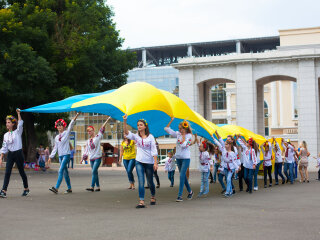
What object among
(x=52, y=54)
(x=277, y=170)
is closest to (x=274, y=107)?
(x=52, y=54)

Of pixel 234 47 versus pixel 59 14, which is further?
pixel 234 47

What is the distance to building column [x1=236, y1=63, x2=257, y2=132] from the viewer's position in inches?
1655

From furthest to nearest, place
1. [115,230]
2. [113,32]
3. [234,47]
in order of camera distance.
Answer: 1. [234,47]
2. [113,32]
3. [115,230]

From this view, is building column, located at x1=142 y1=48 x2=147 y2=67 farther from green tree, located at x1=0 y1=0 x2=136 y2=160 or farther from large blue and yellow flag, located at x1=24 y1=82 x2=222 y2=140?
large blue and yellow flag, located at x1=24 y1=82 x2=222 y2=140

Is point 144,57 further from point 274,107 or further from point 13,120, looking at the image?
point 13,120

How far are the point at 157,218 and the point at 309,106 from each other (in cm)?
3298

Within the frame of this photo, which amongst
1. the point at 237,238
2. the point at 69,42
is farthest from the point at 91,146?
the point at 69,42

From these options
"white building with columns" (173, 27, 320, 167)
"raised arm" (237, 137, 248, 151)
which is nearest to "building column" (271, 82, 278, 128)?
"white building with columns" (173, 27, 320, 167)

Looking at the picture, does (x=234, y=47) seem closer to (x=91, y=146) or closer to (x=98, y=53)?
(x=98, y=53)

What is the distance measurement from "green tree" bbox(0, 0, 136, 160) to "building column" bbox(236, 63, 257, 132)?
10980 mm

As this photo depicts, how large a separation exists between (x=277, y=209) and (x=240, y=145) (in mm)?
6507

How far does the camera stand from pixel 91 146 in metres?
15.9

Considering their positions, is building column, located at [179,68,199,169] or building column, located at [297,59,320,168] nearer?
building column, located at [297,59,320,168]

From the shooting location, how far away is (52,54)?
30812 millimetres
